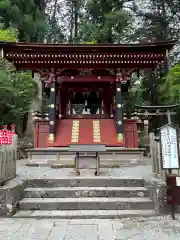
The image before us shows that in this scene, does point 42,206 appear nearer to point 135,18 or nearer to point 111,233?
point 111,233

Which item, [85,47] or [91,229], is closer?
[91,229]

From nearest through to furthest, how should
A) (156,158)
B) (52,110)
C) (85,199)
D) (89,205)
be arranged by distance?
(89,205) < (85,199) < (156,158) < (52,110)

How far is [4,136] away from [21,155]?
4.77m

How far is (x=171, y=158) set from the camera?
4.68 meters

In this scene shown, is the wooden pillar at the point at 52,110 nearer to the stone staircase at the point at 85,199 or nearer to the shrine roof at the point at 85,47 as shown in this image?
the shrine roof at the point at 85,47

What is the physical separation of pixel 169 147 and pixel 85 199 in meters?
2.10

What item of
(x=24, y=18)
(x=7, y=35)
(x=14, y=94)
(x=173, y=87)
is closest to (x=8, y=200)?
(x=14, y=94)

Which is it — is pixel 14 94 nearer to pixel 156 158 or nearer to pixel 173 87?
pixel 173 87

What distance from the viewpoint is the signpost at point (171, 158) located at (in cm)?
452

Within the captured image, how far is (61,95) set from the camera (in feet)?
42.6

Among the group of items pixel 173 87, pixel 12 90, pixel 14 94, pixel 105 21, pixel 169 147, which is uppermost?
pixel 105 21

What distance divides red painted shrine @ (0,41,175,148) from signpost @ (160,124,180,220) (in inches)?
236

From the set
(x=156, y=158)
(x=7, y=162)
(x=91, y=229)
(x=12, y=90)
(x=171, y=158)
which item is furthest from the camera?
(x=12, y=90)

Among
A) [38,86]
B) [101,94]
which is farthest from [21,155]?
[38,86]
